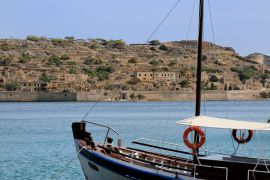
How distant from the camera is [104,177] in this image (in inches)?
661

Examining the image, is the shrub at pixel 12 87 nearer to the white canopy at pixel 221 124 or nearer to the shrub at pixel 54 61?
the shrub at pixel 54 61

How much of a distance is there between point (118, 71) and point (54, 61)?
791 inches

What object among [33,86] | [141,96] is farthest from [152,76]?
[33,86]

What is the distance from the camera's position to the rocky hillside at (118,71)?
500 feet

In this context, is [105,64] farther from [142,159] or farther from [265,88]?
[142,159]

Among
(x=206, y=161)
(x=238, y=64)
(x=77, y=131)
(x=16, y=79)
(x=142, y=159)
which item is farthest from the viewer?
(x=238, y=64)

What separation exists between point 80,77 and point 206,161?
143591mm

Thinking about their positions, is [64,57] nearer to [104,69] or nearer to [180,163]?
[104,69]

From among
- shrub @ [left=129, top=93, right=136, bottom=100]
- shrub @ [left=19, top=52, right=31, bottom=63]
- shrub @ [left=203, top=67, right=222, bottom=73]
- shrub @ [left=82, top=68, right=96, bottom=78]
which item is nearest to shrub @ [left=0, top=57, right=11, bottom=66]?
shrub @ [left=19, top=52, right=31, bottom=63]

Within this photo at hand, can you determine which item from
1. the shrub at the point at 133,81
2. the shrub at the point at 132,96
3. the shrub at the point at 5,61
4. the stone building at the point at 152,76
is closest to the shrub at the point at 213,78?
the stone building at the point at 152,76

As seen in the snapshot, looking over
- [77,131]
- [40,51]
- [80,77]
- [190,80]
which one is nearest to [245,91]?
[190,80]

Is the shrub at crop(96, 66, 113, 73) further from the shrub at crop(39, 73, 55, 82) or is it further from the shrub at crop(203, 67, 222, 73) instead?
the shrub at crop(203, 67, 222, 73)

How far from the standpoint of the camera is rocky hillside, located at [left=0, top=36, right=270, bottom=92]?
500ft

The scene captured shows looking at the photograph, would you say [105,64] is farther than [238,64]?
No
